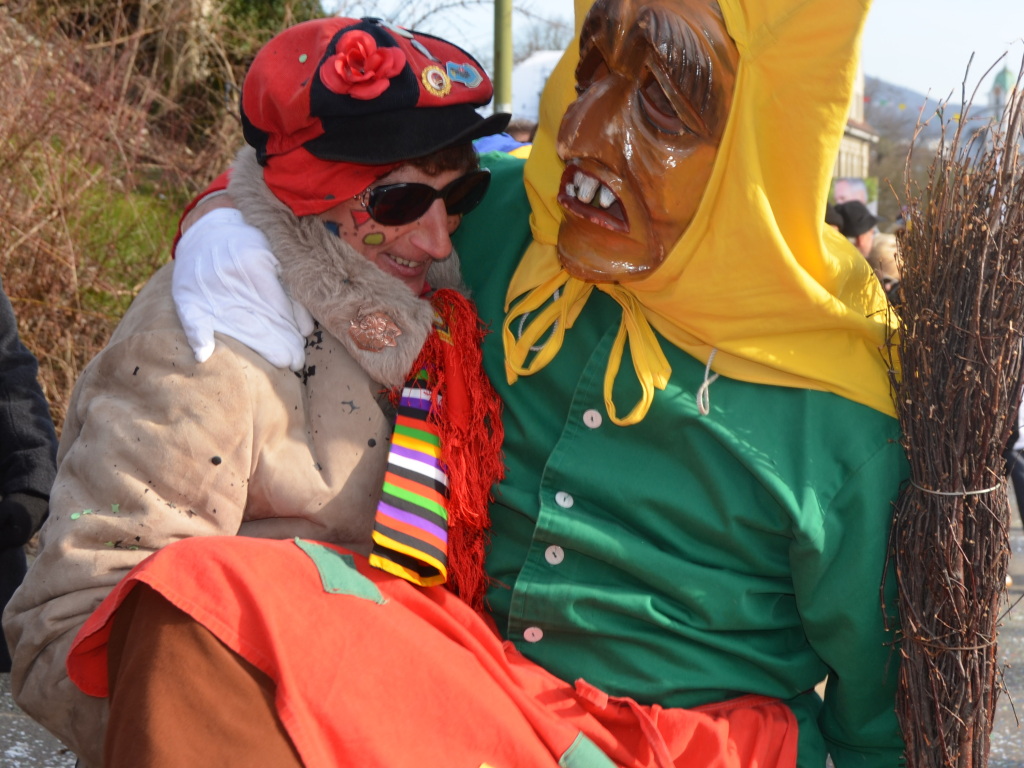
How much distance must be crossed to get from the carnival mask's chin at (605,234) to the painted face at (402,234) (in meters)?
0.28

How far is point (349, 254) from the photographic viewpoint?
6.81ft

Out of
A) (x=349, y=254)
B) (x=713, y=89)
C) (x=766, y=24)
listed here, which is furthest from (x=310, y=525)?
(x=766, y=24)

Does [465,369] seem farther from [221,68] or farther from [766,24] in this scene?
[221,68]

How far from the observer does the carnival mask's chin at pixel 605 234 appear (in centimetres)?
200

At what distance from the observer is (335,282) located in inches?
79.4

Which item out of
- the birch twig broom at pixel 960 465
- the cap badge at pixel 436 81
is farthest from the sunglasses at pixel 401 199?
the birch twig broom at pixel 960 465

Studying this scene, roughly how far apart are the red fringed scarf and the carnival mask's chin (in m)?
0.28

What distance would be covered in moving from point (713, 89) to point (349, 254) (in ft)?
→ 2.39

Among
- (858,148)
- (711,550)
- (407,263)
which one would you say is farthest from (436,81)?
(858,148)

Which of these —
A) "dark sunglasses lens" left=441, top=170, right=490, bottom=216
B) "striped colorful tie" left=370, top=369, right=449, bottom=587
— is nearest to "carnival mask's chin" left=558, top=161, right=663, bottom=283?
"dark sunglasses lens" left=441, top=170, right=490, bottom=216

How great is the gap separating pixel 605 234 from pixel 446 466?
0.51 metres

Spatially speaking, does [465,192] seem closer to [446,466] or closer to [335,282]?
[335,282]

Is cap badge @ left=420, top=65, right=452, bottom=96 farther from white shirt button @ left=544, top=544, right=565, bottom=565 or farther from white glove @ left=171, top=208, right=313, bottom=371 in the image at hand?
white shirt button @ left=544, top=544, right=565, bottom=565

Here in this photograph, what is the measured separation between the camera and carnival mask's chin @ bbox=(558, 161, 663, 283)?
1996mm
